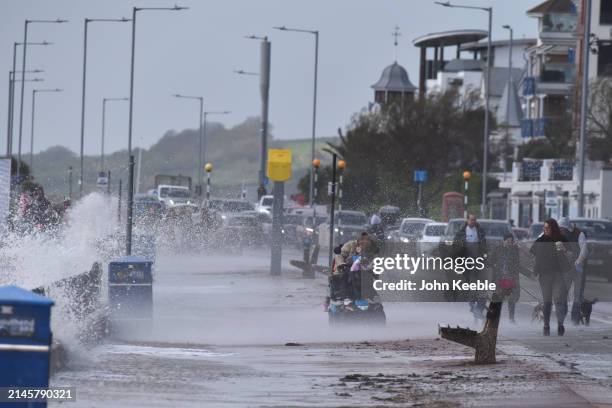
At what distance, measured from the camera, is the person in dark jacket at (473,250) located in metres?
23.8

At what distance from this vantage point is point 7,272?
88.2 ft

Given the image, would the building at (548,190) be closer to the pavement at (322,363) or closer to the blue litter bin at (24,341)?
the pavement at (322,363)

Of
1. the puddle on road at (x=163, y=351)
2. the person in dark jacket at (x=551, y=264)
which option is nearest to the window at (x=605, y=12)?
→ the person in dark jacket at (x=551, y=264)

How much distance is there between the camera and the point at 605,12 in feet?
286

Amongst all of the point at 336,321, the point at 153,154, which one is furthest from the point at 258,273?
the point at 153,154

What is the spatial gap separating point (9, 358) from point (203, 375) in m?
6.40

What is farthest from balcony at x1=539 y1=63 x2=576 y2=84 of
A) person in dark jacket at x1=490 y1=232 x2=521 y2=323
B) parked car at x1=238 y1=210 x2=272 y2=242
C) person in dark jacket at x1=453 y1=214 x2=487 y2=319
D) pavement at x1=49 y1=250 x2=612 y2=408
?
person in dark jacket at x1=490 y1=232 x2=521 y2=323

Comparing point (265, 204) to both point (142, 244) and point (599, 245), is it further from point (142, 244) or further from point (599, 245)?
point (142, 244)

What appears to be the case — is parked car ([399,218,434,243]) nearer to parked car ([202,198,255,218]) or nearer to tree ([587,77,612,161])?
parked car ([202,198,255,218])

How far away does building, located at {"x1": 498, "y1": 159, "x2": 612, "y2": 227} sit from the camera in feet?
232

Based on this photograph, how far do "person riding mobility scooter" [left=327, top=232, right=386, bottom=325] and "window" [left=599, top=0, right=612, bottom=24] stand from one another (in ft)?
219

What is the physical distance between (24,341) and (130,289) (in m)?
13.0

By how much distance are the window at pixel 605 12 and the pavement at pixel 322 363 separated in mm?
60682

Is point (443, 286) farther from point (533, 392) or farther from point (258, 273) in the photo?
point (258, 273)
